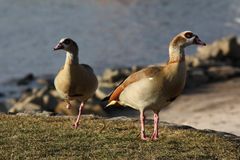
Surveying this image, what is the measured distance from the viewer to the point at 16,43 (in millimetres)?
38375

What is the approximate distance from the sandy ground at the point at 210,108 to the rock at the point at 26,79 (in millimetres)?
7877

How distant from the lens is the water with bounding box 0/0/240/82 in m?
34.4

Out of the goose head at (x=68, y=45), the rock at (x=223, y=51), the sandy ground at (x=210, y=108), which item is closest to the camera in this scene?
the goose head at (x=68, y=45)

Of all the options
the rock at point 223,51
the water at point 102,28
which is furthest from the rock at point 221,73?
the water at point 102,28

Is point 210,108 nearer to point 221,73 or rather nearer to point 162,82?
point 221,73

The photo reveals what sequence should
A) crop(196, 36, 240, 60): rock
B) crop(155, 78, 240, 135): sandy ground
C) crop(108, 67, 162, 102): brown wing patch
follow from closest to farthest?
crop(108, 67, 162, 102): brown wing patch
crop(155, 78, 240, 135): sandy ground
crop(196, 36, 240, 60): rock

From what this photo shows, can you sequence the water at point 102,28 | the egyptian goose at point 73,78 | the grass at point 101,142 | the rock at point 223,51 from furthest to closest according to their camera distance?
the water at point 102,28 < the rock at point 223,51 < the egyptian goose at point 73,78 < the grass at point 101,142

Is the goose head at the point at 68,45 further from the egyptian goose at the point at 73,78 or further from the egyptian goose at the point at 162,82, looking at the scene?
the egyptian goose at the point at 162,82

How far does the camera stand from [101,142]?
10352 millimetres

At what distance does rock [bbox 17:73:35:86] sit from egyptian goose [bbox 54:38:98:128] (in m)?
18.1

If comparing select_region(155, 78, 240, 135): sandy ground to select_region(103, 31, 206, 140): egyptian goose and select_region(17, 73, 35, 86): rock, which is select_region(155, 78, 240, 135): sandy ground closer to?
select_region(17, 73, 35, 86): rock

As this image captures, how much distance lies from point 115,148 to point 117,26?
34767 mm

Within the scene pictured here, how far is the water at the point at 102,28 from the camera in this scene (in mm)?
34406

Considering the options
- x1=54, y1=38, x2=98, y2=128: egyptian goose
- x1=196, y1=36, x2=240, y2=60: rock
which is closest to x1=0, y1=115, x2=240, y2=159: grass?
x1=54, y1=38, x2=98, y2=128: egyptian goose
